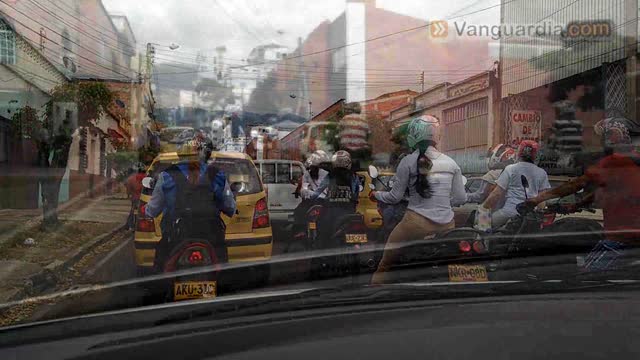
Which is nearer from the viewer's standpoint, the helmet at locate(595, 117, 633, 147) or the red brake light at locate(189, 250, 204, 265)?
the red brake light at locate(189, 250, 204, 265)

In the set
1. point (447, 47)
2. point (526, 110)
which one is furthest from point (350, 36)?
point (526, 110)

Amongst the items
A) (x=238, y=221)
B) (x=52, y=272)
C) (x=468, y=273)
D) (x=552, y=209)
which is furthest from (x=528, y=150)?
(x=52, y=272)

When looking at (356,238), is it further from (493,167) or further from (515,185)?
(515,185)

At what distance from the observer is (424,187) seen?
4.55 m

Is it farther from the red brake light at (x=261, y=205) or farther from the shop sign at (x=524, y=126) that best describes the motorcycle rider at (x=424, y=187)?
the red brake light at (x=261, y=205)

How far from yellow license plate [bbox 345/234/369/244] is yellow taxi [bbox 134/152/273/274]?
0.64m

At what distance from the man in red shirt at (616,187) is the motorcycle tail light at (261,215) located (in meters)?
2.52

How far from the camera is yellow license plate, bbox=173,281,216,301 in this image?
11.9 feet

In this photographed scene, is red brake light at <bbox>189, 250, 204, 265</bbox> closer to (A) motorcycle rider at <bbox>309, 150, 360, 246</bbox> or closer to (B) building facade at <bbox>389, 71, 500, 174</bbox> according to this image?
(A) motorcycle rider at <bbox>309, 150, 360, 246</bbox>

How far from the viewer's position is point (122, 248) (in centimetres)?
487

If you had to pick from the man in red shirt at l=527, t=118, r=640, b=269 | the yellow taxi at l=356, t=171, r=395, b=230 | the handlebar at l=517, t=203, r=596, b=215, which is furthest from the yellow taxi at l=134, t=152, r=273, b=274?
the man in red shirt at l=527, t=118, r=640, b=269

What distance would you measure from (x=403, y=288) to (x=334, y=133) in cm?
165

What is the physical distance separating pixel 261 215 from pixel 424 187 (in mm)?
1494

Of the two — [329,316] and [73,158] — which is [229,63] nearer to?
[73,158]
